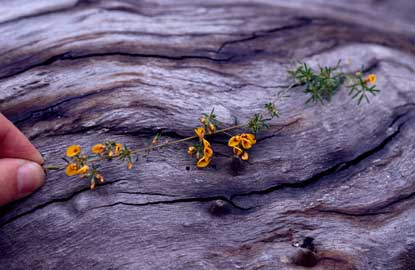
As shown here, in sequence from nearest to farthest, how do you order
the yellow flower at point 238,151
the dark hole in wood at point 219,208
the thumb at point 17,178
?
the thumb at point 17,178, the dark hole in wood at point 219,208, the yellow flower at point 238,151

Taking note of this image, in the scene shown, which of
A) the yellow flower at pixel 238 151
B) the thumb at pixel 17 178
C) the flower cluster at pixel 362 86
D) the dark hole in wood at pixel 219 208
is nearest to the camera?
the thumb at pixel 17 178

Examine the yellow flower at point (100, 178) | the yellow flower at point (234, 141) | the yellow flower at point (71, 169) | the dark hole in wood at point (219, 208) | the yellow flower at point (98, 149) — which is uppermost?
the yellow flower at point (234, 141)

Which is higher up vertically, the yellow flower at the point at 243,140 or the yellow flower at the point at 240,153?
the yellow flower at the point at 243,140

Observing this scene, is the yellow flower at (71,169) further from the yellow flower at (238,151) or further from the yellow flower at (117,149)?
the yellow flower at (238,151)

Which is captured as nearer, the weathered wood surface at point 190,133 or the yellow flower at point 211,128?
the weathered wood surface at point 190,133

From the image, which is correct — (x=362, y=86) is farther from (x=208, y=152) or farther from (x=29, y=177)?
(x=29, y=177)

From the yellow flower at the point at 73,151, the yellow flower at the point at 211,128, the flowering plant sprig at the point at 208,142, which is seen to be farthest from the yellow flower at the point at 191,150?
the yellow flower at the point at 73,151
